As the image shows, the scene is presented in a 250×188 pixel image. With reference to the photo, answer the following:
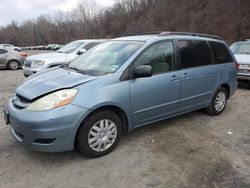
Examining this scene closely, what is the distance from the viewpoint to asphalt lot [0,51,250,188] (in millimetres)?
3094

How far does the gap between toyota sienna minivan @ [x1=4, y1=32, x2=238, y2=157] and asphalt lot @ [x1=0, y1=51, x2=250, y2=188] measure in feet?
0.96

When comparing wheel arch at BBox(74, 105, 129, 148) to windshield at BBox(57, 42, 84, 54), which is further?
windshield at BBox(57, 42, 84, 54)

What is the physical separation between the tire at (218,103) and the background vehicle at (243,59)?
9.67 ft

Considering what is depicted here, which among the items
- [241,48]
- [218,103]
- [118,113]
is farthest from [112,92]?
[241,48]

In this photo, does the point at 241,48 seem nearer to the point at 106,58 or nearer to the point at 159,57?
the point at 159,57

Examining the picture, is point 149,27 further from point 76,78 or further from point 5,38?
point 5,38

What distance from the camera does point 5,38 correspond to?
253 ft

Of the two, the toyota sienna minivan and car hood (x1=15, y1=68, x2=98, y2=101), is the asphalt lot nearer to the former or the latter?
the toyota sienna minivan

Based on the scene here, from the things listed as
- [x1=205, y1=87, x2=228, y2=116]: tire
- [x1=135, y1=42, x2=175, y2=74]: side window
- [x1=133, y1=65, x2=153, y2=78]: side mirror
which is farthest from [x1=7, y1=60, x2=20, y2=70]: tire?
[x1=133, y1=65, x2=153, y2=78]: side mirror

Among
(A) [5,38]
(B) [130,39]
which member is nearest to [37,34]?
(A) [5,38]

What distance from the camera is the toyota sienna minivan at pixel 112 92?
10.7ft

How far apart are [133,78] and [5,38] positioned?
83114mm

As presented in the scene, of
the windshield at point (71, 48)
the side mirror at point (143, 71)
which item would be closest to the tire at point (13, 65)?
the windshield at point (71, 48)

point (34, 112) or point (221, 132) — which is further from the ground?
point (34, 112)
